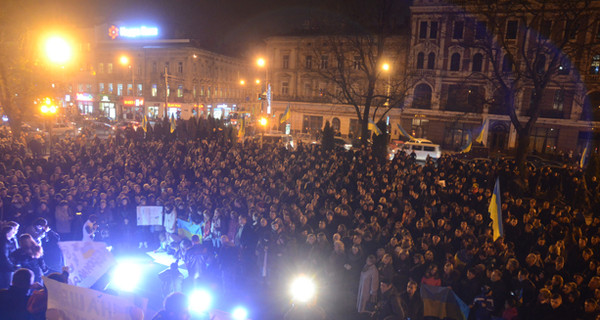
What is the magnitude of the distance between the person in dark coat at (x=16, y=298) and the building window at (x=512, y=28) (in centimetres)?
4268

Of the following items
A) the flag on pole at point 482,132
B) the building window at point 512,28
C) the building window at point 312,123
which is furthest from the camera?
the building window at point 312,123

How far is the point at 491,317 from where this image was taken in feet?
20.7

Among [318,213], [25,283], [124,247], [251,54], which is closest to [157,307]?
[25,283]

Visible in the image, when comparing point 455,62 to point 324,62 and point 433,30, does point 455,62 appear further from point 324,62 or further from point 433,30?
point 324,62

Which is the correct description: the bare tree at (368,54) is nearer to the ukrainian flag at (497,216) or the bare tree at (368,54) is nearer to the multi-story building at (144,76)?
the ukrainian flag at (497,216)

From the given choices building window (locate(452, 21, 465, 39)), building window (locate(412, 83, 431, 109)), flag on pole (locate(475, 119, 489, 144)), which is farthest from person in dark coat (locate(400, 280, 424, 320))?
building window (locate(452, 21, 465, 39))

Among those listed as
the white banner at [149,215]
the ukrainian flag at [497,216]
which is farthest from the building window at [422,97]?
the white banner at [149,215]

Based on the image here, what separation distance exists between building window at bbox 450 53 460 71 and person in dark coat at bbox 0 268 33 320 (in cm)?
4141

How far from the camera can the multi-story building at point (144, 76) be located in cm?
5788

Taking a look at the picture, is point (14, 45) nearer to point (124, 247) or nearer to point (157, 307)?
point (124, 247)

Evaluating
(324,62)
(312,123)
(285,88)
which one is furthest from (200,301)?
(285,88)

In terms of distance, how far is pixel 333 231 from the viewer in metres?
9.41

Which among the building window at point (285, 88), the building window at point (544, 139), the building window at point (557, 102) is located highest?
the building window at point (285, 88)

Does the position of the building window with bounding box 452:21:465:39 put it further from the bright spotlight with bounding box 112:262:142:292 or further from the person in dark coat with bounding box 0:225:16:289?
the person in dark coat with bounding box 0:225:16:289
